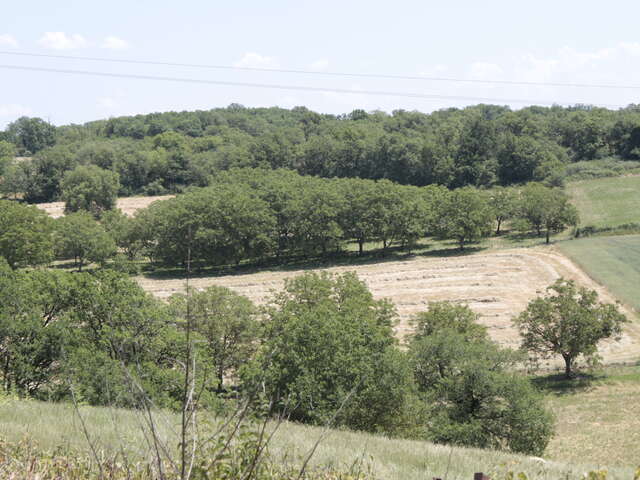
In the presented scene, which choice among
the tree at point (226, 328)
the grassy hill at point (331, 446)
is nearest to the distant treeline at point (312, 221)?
the tree at point (226, 328)

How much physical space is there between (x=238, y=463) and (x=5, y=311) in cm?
2467

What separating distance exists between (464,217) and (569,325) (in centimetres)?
4203

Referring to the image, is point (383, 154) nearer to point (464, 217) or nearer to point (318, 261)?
point (464, 217)

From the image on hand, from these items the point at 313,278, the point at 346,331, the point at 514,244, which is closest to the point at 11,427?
the point at 346,331

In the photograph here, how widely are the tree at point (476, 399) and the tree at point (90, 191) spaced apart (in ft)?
279

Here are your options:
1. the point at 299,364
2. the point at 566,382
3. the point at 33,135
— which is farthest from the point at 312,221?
the point at 33,135

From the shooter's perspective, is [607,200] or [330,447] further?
[607,200]

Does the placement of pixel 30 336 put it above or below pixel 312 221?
below

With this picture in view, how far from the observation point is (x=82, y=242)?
7444 cm

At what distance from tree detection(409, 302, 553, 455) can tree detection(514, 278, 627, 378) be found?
9.95 m

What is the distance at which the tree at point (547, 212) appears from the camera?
8019cm

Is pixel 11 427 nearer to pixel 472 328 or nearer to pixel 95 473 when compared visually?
pixel 95 473

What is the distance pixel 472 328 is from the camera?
37.6 meters

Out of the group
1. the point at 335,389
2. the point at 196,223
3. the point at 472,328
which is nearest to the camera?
the point at 335,389
